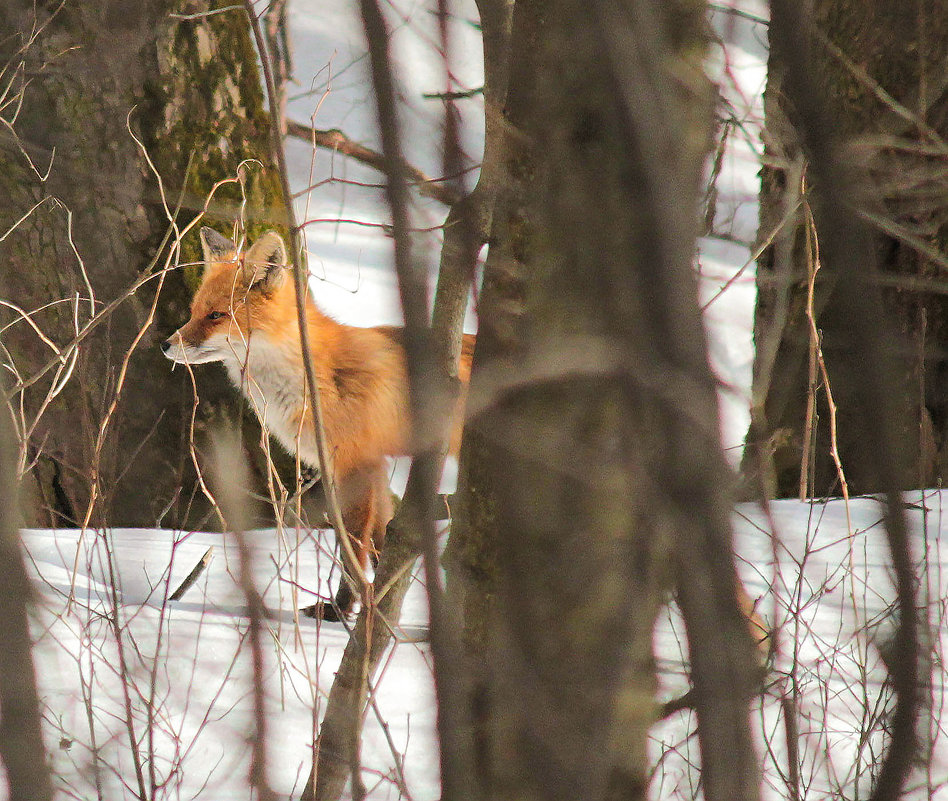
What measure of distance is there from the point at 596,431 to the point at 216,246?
349cm

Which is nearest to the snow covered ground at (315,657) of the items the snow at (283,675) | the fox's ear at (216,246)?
the snow at (283,675)

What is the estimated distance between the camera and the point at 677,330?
0.54 m

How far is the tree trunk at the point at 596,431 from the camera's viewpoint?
1.83 ft

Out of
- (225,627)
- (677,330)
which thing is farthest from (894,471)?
(225,627)

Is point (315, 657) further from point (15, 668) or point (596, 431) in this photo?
point (15, 668)

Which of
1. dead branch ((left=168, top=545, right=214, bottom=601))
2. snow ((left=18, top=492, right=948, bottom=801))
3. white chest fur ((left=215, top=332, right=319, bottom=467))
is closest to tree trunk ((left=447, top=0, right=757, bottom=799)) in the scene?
snow ((left=18, top=492, right=948, bottom=801))

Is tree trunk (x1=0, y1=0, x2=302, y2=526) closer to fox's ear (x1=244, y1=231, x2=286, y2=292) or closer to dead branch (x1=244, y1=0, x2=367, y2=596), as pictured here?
fox's ear (x1=244, y1=231, x2=286, y2=292)

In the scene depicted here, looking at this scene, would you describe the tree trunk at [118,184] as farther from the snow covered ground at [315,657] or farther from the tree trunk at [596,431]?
the tree trunk at [596,431]

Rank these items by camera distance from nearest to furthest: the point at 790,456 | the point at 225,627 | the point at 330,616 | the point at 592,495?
the point at 592,495 < the point at 225,627 < the point at 330,616 < the point at 790,456

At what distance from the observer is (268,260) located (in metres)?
4.53

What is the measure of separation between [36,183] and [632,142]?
495 centimetres

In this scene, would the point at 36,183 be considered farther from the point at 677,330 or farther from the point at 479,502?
the point at 677,330

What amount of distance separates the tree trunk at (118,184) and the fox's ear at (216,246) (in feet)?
0.80

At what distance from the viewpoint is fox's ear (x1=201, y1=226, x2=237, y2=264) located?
14.5 ft
